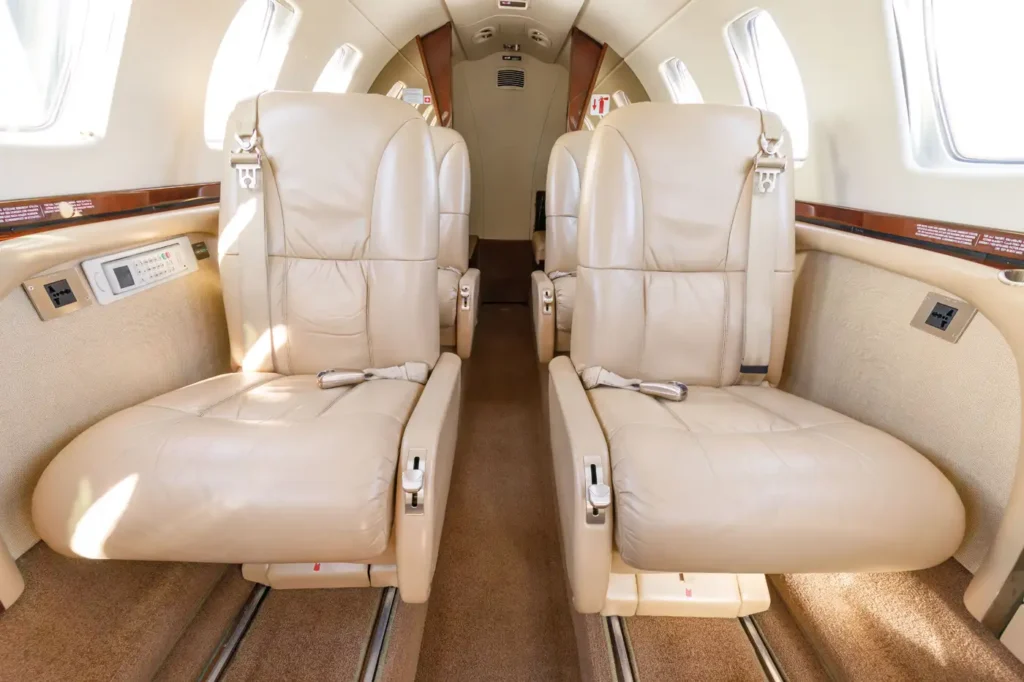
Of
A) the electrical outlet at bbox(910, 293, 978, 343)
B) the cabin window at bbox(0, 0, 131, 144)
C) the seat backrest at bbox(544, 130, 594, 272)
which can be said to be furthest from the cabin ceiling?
the electrical outlet at bbox(910, 293, 978, 343)

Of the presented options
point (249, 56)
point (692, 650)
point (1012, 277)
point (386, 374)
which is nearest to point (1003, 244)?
point (1012, 277)

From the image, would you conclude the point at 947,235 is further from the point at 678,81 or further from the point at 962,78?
the point at 678,81

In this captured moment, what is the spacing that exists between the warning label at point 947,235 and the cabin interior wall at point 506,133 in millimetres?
4497

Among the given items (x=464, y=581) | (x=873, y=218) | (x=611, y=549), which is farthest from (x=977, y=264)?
(x=464, y=581)

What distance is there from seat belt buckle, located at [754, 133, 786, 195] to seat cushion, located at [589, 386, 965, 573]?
84cm

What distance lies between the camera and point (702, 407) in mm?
1521

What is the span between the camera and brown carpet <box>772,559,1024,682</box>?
1157mm

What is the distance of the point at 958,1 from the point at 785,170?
767mm

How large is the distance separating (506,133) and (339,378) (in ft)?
16.1

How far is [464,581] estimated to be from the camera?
1798mm

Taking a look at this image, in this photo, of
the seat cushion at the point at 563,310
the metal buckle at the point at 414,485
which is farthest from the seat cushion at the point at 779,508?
the seat cushion at the point at 563,310

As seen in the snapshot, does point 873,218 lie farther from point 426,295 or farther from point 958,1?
point 426,295

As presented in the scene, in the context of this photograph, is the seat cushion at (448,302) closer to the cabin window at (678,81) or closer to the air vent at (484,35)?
→ the cabin window at (678,81)

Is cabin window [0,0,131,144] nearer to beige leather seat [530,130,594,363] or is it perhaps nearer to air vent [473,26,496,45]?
beige leather seat [530,130,594,363]
